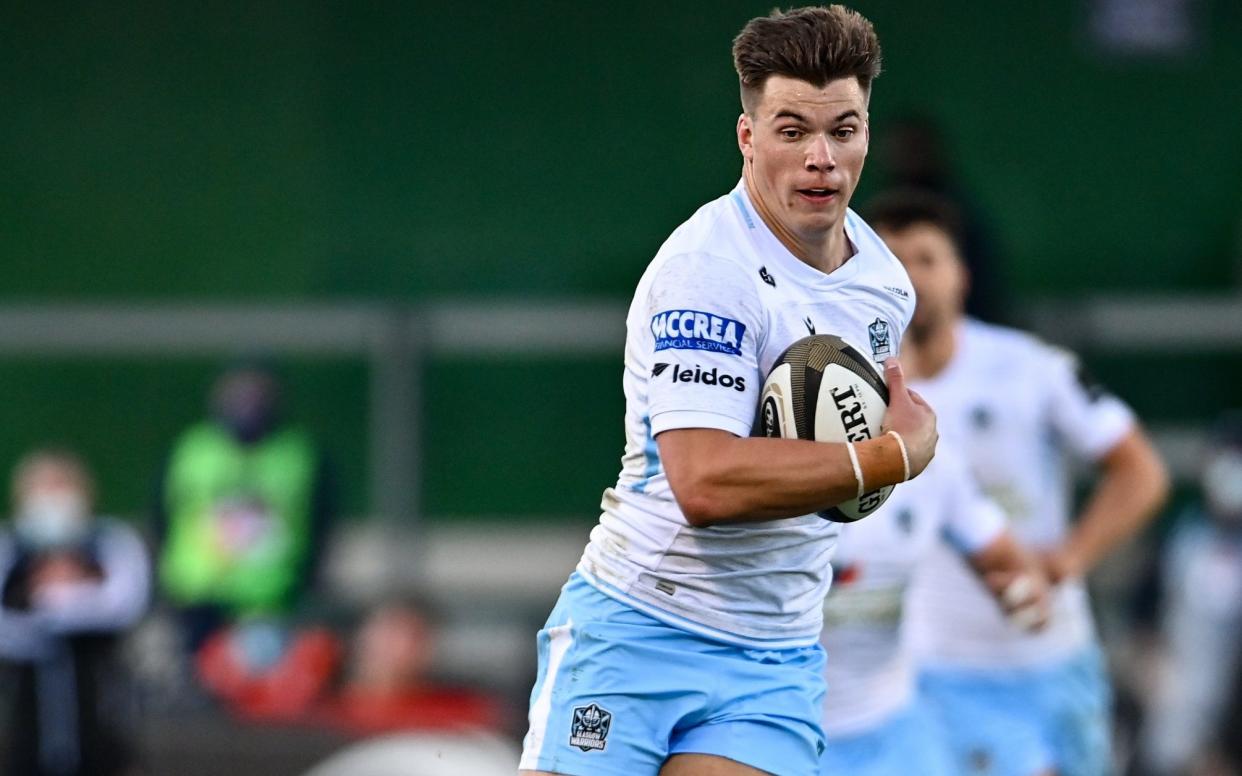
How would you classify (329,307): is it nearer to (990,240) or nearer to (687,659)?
(990,240)

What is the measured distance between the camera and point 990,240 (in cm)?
973

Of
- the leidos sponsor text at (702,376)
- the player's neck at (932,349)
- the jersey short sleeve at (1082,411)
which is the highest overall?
the leidos sponsor text at (702,376)

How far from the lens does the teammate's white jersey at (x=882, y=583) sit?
6145 mm

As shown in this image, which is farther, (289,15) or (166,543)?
(289,15)

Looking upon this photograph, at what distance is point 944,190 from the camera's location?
9844 mm

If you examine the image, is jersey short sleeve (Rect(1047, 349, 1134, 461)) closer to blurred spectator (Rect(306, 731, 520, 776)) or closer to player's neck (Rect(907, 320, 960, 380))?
player's neck (Rect(907, 320, 960, 380))

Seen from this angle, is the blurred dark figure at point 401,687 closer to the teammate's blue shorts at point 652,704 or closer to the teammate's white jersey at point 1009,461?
the teammate's white jersey at point 1009,461

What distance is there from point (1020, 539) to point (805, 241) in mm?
3058

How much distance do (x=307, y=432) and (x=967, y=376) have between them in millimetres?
7035

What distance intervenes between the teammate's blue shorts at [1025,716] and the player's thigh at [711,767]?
9.00 feet

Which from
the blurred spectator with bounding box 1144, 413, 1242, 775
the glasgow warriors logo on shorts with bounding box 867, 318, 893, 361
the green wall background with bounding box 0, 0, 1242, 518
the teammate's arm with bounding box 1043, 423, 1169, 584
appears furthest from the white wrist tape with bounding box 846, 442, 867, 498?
the green wall background with bounding box 0, 0, 1242, 518

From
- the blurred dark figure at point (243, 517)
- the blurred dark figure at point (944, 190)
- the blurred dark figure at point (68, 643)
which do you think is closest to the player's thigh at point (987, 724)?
the blurred dark figure at point (944, 190)

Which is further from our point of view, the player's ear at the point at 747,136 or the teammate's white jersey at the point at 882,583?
the teammate's white jersey at the point at 882,583

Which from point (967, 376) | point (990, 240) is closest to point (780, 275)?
point (967, 376)
